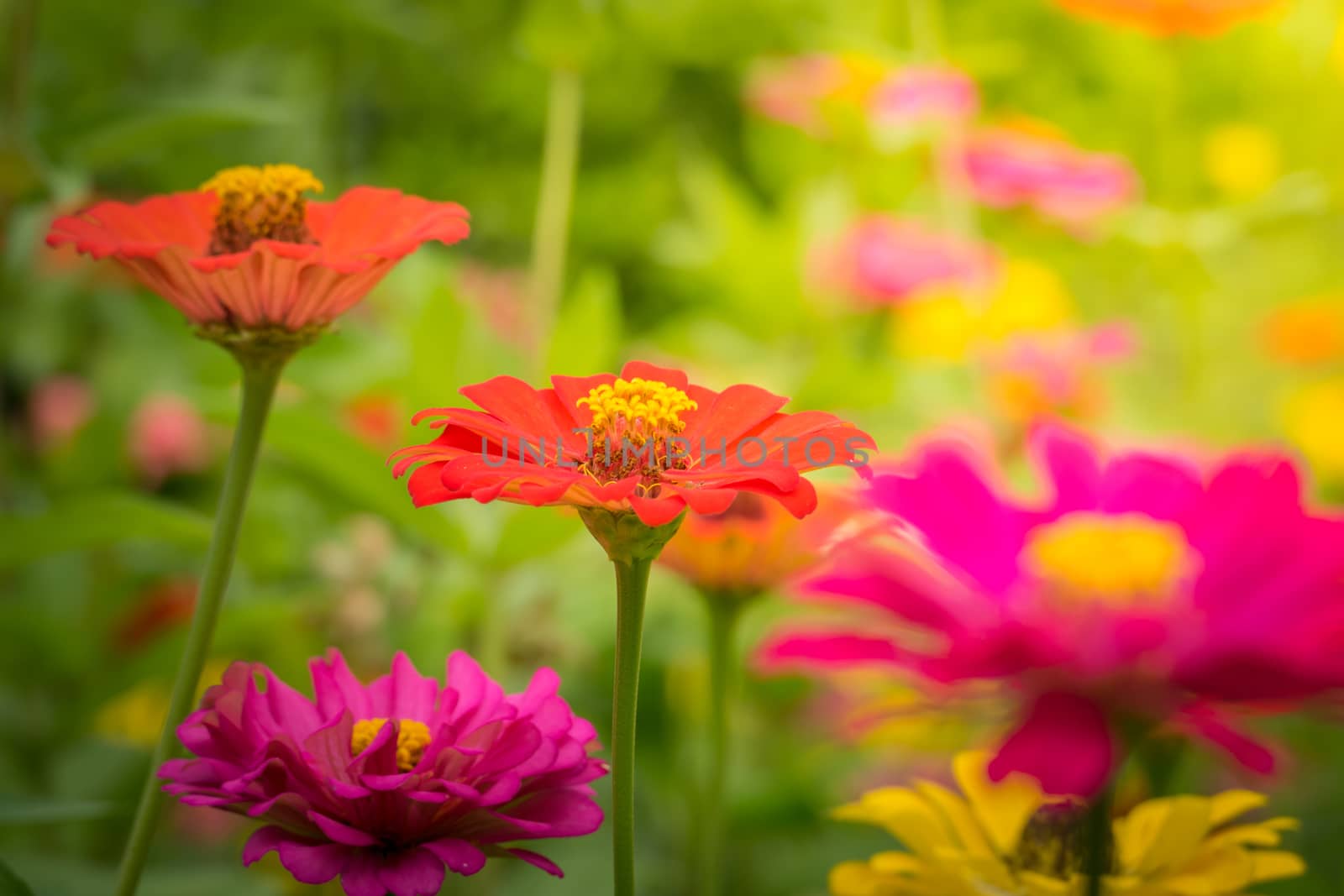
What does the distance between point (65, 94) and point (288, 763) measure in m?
0.51

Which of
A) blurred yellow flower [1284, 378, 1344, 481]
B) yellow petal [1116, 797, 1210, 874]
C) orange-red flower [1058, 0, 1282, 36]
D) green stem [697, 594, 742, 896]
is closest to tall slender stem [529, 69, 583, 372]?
green stem [697, 594, 742, 896]

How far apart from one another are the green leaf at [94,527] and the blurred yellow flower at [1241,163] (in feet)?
2.20

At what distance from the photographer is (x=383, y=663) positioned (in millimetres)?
427

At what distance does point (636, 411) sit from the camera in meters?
0.18

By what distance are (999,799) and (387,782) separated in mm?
122

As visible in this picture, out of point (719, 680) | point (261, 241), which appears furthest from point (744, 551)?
point (261, 241)

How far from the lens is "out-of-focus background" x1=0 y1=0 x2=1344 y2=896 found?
1.09 feet

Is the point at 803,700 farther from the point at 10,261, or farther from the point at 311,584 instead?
the point at 10,261

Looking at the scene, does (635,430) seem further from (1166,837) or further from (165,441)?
(165,441)

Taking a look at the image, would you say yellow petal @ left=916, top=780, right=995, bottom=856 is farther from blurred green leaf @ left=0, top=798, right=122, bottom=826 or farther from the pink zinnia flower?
blurred green leaf @ left=0, top=798, right=122, bottom=826

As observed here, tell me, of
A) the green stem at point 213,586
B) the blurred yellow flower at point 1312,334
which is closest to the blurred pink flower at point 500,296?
the green stem at point 213,586

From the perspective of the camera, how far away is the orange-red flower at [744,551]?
262 mm

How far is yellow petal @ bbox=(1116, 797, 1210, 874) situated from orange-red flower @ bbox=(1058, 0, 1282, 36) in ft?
1.63

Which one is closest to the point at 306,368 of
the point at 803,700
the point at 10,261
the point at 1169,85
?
the point at 10,261
